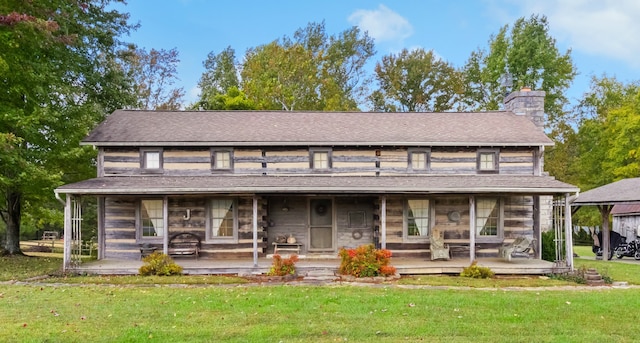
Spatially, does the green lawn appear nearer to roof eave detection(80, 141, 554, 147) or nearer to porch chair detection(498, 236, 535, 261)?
porch chair detection(498, 236, 535, 261)

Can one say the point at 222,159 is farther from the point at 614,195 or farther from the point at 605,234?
the point at 605,234

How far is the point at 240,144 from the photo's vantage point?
16.1 meters

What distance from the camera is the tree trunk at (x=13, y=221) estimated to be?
18922 millimetres

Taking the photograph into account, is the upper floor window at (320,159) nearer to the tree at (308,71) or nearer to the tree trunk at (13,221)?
the tree trunk at (13,221)

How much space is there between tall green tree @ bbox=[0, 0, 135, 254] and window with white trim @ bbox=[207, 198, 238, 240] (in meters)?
4.99

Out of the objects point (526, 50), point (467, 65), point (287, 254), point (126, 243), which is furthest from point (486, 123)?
point (467, 65)

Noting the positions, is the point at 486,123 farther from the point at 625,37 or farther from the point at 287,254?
the point at 625,37

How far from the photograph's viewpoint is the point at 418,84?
136 ft

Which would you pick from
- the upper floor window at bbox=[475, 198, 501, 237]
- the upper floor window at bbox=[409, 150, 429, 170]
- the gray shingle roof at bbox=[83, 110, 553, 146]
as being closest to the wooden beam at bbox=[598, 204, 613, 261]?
the gray shingle roof at bbox=[83, 110, 553, 146]

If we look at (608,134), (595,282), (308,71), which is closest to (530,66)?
(608,134)

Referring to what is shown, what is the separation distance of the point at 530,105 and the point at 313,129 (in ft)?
27.9

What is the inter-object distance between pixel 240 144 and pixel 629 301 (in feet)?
36.7

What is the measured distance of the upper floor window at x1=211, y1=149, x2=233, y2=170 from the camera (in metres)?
16.4

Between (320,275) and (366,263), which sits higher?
(366,263)
